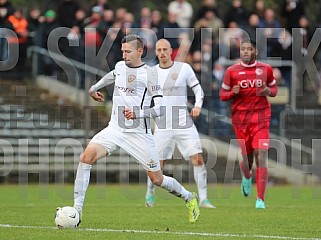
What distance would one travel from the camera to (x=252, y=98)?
16203mm

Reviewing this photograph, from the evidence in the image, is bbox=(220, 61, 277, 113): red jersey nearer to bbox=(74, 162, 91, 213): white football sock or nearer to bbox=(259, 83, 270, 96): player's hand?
bbox=(259, 83, 270, 96): player's hand

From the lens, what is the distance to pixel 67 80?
2628 cm

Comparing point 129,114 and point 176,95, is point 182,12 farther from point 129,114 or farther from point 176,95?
point 129,114

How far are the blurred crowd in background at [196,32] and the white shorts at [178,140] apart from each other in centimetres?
749

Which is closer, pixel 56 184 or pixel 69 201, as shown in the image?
pixel 69 201

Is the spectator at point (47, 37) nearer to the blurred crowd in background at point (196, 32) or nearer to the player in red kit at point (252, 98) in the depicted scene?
the blurred crowd in background at point (196, 32)

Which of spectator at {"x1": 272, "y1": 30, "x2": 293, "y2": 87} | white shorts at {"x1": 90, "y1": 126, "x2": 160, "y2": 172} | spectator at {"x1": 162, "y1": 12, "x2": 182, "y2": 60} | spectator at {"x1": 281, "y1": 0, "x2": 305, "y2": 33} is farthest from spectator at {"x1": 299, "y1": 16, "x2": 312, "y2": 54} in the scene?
white shorts at {"x1": 90, "y1": 126, "x2": 160, "y2": 172}

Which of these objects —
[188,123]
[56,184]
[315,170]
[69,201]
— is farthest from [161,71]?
[315,170]

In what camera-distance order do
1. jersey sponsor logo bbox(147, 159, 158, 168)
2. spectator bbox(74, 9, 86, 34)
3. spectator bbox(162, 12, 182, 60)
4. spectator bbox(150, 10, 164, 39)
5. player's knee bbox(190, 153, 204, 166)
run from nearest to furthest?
jersey sponsor logo bbox(147, 159, 158, 168) → player's knee bbox(190, 153, 204, 166) → spectator bbox(162, 12, 182, 60) → spectator bbox(150, 10, 164, 39) → spectator bbox(74, 9, 86, 34)

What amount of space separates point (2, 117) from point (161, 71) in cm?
900

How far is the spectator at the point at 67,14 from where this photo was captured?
25016mm

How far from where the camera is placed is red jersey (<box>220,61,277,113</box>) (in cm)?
1606

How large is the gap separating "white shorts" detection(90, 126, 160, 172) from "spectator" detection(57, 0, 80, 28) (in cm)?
1257

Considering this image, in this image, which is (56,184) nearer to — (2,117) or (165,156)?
(2,117)
